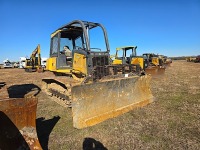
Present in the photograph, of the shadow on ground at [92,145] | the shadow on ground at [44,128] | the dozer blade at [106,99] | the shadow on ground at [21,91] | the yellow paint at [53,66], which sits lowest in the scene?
the shadow on ground at [92,145]

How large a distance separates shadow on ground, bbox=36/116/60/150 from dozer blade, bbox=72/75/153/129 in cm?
68

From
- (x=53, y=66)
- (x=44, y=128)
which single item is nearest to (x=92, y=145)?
(x=44, y=128)

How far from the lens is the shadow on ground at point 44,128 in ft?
12.1

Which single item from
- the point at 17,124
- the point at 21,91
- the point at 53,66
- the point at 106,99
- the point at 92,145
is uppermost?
the point at 53,66

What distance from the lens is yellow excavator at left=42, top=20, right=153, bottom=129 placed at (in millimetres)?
4352

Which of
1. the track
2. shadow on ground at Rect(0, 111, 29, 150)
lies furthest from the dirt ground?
shadow on ground at Rect(0, 111, 29, 150)

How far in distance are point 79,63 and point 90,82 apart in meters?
1.31

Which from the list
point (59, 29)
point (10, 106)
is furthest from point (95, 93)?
point (59, 29)

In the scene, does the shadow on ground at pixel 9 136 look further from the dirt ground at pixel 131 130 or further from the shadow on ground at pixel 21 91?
the shadow on ground at pixel 21 91

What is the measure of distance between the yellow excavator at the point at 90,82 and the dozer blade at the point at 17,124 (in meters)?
1.02

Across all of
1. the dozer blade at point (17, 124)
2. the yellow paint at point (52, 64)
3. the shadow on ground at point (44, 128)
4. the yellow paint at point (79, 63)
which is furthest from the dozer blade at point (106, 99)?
the yellow paint at point (52, 64)

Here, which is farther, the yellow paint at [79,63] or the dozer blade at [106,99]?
the yellow paint at [79,63]

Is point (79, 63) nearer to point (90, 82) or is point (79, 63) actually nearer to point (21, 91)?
point (90, 82)

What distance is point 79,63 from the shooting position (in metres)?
5.88
